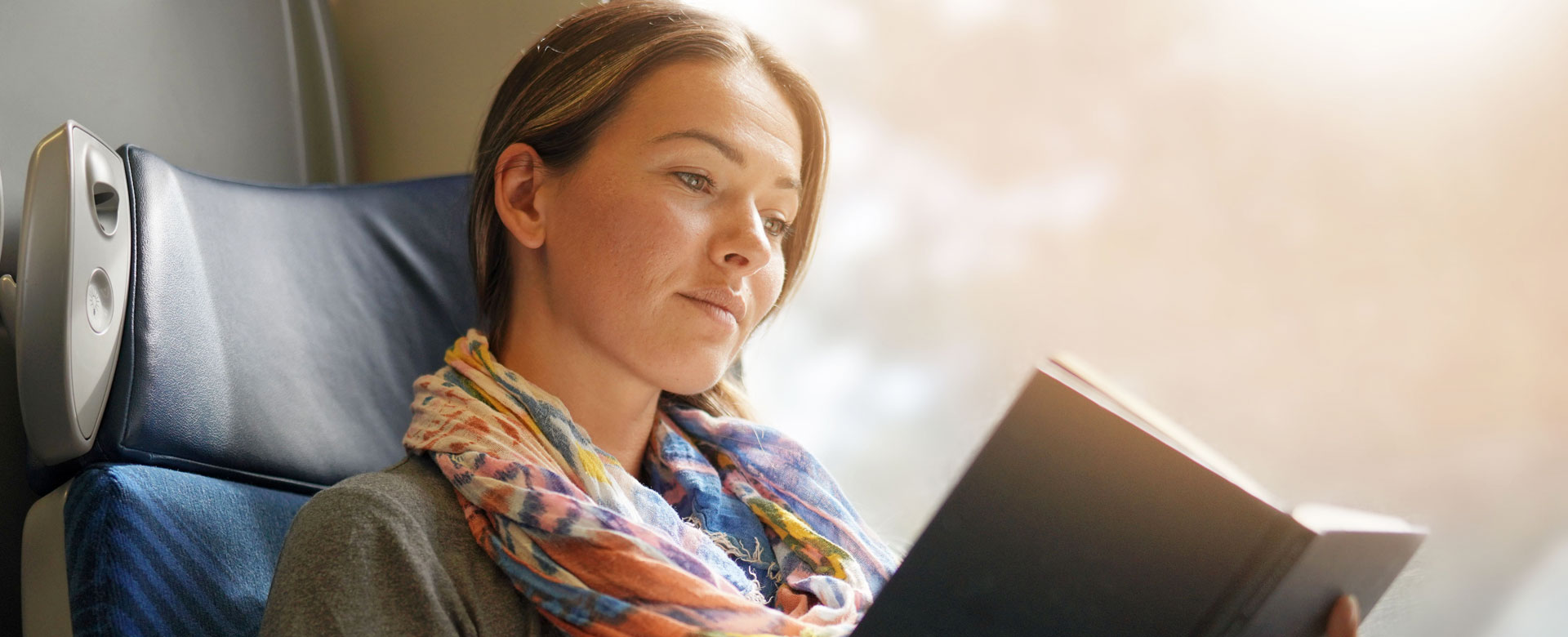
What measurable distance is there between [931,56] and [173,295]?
0.98m

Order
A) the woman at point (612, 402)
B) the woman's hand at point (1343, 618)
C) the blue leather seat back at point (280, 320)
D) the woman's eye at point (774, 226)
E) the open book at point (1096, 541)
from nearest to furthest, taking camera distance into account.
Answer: the open book at point (1096, 541) → the woman's hand at point (1343, 618) → the woman at point (612, 402) → the blue leather seat back at point (280, 320) → the woman's eye at point (774, 226)

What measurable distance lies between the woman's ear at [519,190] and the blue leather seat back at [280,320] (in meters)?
0.28

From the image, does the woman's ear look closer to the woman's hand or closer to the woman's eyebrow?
the woman's eyebrow

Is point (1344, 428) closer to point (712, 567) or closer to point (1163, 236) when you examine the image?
point (1163, 236)

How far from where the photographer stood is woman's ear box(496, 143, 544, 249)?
1014 mm

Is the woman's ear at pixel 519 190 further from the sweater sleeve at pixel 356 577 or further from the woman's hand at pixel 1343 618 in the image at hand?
the woman's hand at pixel 1343 618

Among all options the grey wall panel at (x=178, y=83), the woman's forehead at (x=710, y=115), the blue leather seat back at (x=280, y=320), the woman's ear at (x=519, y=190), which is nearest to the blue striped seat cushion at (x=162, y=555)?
the blue leather seat back at (x=280, y=320)

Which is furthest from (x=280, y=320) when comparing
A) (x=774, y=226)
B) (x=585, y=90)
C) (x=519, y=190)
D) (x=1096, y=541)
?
(x=1096, y=541)

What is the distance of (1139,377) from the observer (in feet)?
4.09

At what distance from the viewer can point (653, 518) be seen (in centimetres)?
96

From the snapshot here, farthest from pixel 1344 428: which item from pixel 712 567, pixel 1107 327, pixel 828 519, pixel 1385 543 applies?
pixel 712 567

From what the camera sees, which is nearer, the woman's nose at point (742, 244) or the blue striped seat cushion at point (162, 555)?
the blue striped seat cushion at point (162, 555)

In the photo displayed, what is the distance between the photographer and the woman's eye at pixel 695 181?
0.98m

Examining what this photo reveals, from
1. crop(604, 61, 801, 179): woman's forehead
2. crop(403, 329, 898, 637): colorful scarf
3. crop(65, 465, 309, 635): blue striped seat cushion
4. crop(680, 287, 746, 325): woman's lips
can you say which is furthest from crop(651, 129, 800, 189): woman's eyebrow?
crop(65, 465, 309, 635): blue striped seat cushion
